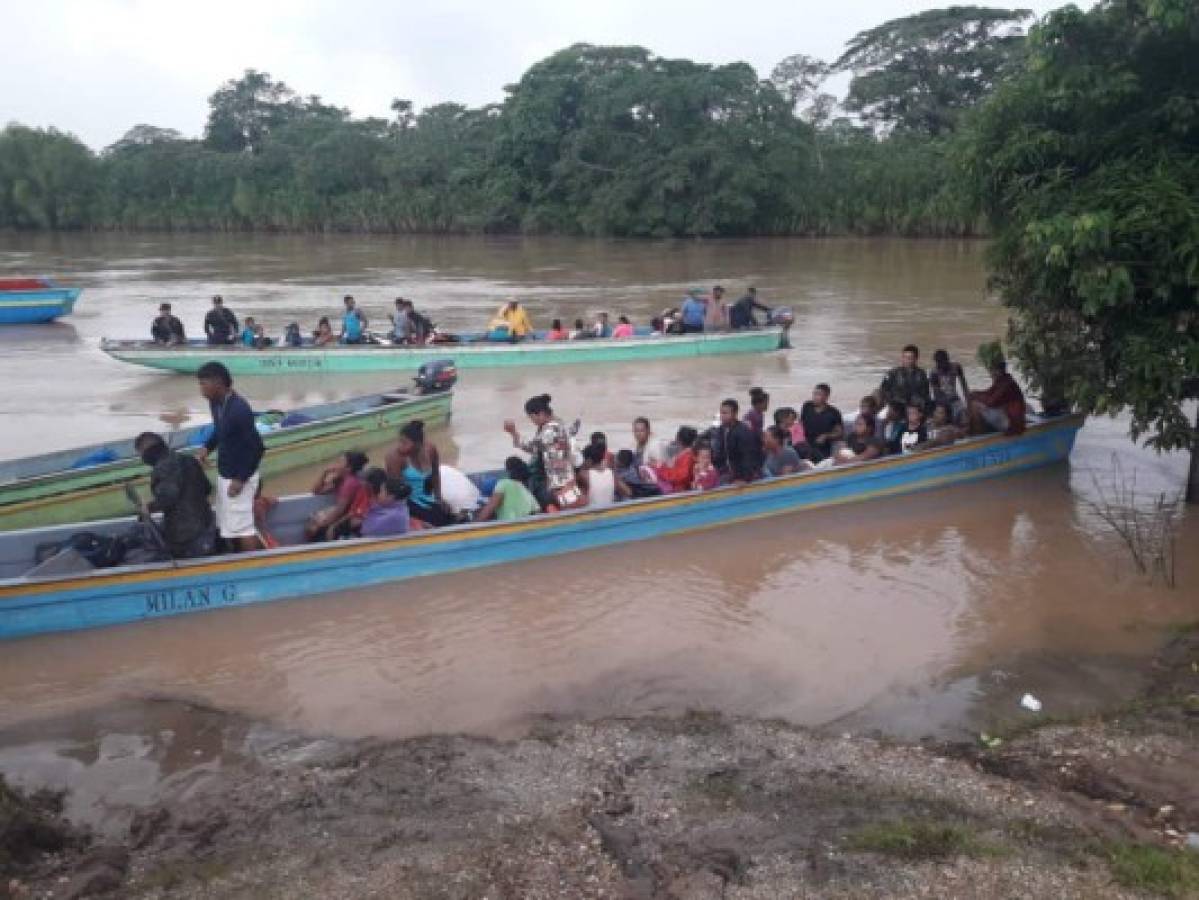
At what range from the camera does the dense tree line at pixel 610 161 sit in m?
43.5

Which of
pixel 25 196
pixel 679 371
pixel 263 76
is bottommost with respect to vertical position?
pixel 679 371

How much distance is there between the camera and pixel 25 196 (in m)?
59.2

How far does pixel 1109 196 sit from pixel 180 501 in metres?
6.96

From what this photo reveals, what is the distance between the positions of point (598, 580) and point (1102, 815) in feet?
14.4

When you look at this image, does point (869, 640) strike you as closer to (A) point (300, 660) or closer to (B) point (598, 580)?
(B) point (598, 580)

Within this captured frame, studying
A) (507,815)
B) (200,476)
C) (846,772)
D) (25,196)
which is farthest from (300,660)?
(25,196)

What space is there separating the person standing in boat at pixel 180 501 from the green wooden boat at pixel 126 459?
2.17m

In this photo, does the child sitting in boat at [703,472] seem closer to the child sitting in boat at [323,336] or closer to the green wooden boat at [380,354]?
the green wooden boat at [380,354]

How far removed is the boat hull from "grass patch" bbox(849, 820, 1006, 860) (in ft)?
76.7

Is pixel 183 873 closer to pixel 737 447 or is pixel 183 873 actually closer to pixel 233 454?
pixel 233 454

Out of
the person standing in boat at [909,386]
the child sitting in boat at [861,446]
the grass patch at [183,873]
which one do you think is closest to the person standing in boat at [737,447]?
the child sitting in boat at [861,446]

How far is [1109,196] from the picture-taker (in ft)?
25.8

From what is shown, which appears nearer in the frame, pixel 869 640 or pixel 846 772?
pixel 846 772

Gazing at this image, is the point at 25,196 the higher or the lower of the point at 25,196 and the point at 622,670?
the higher
